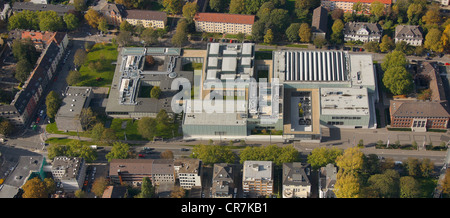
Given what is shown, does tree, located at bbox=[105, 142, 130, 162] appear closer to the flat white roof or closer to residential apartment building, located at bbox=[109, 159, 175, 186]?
residential apartment building, located at bbox=[109, 159, 175, 186]

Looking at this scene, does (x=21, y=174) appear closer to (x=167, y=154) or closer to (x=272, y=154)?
(x=167, y=154)

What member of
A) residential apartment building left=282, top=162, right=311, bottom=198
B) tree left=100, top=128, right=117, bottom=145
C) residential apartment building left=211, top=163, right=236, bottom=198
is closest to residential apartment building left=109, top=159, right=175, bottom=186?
tree left=100, top=128, right=117, bottom=145

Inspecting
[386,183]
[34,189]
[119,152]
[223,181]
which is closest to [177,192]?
[223,181]

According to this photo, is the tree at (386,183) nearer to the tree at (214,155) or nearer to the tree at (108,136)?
the tree at (214,155)

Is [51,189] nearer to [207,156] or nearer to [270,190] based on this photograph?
[207,156]

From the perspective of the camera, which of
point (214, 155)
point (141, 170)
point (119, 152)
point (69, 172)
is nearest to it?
point (141, 170)

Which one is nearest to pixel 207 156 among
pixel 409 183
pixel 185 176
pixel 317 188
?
pixel 185 176
